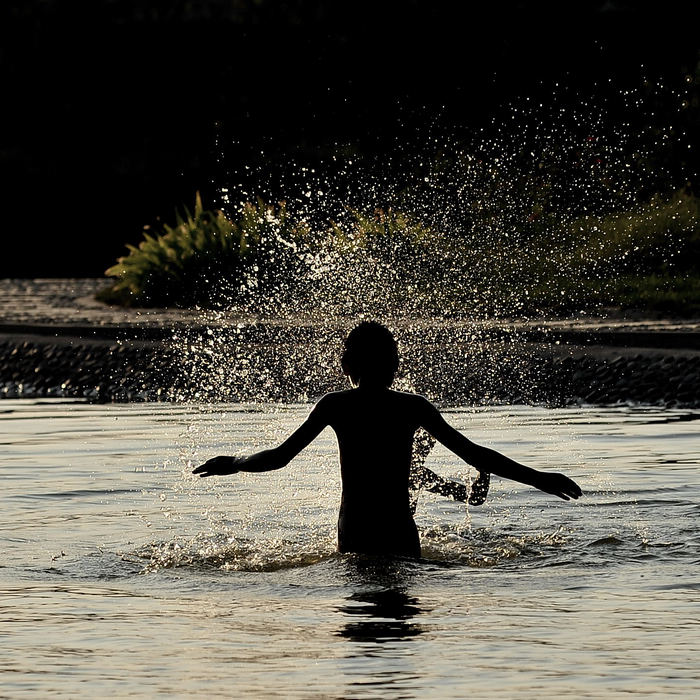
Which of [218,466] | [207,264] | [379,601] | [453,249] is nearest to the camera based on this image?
[379,601]

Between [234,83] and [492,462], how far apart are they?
29.0 meters

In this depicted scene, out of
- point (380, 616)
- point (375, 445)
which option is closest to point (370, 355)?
point (375, 445)

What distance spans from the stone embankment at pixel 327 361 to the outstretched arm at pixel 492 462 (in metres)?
8.19

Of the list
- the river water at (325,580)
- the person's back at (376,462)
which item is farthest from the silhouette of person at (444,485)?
the river water at (325,580)

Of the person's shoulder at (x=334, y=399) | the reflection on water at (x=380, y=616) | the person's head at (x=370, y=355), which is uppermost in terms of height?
the person's head at (x=370, y=355)

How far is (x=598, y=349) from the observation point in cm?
1759

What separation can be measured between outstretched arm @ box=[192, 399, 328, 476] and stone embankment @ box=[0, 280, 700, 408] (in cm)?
835

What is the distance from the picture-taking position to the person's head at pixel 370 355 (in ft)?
27.2

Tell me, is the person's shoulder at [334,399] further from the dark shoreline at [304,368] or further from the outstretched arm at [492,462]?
the dark shoreline at [304,368]

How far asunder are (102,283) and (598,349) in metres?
15.2

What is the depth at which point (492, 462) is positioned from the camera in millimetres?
8375

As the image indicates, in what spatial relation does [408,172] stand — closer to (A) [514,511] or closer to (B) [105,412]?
(B) [105,412]

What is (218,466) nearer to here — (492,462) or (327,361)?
(492,462)

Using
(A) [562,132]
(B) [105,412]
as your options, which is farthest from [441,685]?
(A) [562,132]
